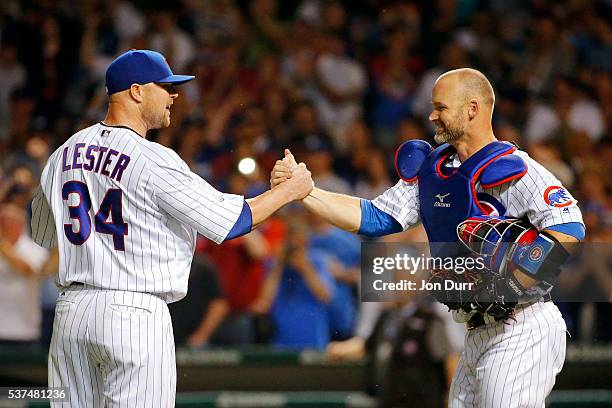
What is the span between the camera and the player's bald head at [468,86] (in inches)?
196

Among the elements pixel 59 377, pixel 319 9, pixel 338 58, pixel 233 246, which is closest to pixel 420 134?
pixel 233 246

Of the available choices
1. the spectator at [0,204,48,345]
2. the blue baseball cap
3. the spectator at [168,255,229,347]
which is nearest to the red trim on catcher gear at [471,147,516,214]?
the blue baseball cap

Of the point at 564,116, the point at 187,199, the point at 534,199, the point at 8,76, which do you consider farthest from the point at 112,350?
the point at 564,116

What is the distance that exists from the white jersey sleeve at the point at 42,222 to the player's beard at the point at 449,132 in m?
1.78

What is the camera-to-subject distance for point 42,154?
737cm

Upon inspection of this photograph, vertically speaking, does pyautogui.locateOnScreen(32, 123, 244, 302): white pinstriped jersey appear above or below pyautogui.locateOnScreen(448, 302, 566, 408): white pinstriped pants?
above

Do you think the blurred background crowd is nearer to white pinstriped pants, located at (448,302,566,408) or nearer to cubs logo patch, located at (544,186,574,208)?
white pinstriped pants, located at (448,302,566,408)

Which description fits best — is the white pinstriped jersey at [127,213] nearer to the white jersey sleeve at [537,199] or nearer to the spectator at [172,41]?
the white jersey sleeve at [537,199]

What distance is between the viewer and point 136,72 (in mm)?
4660

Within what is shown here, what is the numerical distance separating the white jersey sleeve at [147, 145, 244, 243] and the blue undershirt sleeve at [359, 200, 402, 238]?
0.88m

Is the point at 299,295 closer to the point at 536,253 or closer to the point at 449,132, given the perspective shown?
the point at 449,132

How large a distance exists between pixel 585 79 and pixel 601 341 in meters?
2.81

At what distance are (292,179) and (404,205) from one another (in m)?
0.58

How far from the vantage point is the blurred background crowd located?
705 centimetres
